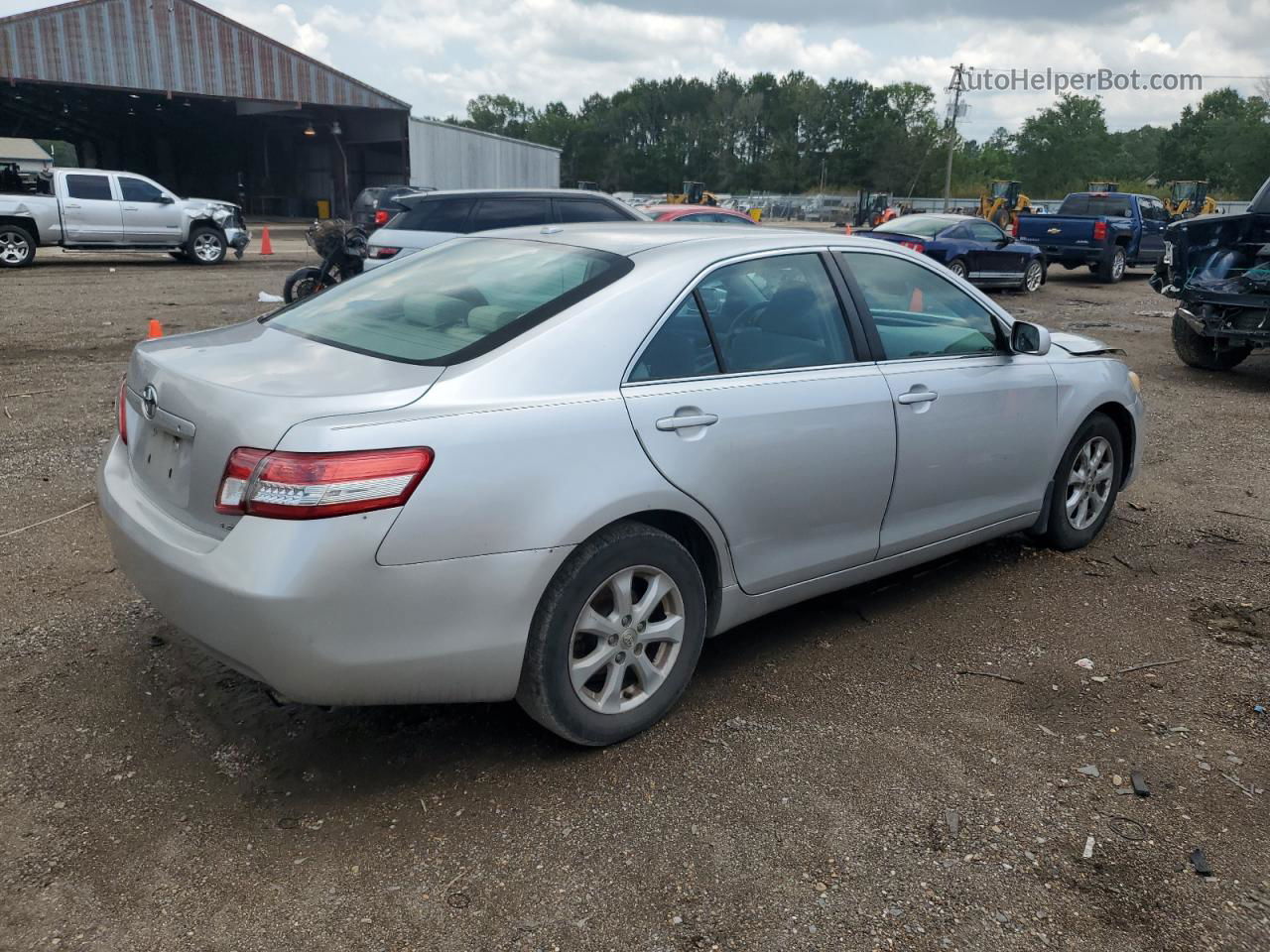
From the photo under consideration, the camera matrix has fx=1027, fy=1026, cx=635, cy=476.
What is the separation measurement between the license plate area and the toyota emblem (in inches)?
Answer: 1.4

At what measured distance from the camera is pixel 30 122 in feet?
160

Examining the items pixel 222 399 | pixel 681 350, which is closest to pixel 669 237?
pixel 681 350

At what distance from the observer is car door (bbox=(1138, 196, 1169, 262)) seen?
2239 cm

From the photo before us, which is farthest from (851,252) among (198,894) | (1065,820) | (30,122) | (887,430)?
(30,122)

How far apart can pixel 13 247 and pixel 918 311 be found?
62.6 ft

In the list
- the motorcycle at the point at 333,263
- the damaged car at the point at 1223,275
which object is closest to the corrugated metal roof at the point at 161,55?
the motorcycle at the point at 333,263

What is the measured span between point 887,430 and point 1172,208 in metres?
36.9

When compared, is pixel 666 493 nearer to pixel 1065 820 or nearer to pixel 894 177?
pixel 1065 820

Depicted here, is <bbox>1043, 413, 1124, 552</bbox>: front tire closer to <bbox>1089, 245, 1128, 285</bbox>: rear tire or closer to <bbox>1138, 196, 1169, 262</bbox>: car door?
<bbox>1089, 245, 1128, 285</bbox>: rear tire

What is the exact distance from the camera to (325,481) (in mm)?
2604

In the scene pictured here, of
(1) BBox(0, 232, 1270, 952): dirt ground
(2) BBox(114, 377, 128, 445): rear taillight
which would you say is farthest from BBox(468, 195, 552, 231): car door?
(2) BBox(114, 377, 128, 445): rear taillight

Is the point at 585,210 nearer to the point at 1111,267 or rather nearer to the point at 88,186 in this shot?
the point at 88,186

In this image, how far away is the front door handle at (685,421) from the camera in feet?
10.4

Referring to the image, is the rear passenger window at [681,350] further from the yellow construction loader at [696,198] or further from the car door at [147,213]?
the yellow construction loader at [696,198]
